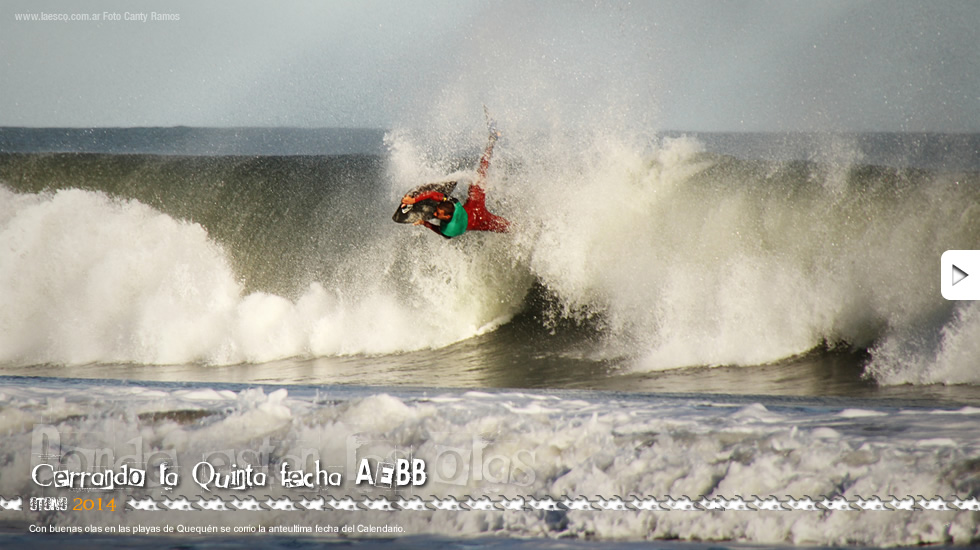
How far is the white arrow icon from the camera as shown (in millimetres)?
4109

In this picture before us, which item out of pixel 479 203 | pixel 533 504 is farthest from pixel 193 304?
pixel 533 504

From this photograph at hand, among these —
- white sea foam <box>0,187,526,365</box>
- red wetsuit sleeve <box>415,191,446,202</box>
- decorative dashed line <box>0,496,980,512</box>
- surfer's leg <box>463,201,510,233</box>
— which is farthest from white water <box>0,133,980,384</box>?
decorative dashed line <box>0,496,980,512</box>

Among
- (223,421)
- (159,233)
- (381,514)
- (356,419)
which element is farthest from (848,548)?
(159,233)

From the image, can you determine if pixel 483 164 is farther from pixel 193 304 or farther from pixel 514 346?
pixel 193 304

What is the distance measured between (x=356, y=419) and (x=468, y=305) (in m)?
3.94

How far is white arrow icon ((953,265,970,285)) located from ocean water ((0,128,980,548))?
2.69ft

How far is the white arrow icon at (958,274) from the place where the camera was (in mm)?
4109

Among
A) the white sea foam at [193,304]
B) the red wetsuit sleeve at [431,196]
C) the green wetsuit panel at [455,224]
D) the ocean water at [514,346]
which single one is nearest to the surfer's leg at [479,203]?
the green wetsuit panel at [455,224]

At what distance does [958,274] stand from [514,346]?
416 centimetres

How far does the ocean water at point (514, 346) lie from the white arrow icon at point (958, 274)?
2.69 feet

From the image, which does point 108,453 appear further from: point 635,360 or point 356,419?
point 635,360

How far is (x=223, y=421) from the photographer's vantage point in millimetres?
4137

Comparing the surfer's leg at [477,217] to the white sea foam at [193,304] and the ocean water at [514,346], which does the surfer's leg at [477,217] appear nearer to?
the ocean water at [514,346]

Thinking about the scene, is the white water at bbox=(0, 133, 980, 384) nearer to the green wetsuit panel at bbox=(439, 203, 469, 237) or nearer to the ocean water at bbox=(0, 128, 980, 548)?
the ocean water at bbox=(0, 128, 980, 548)
